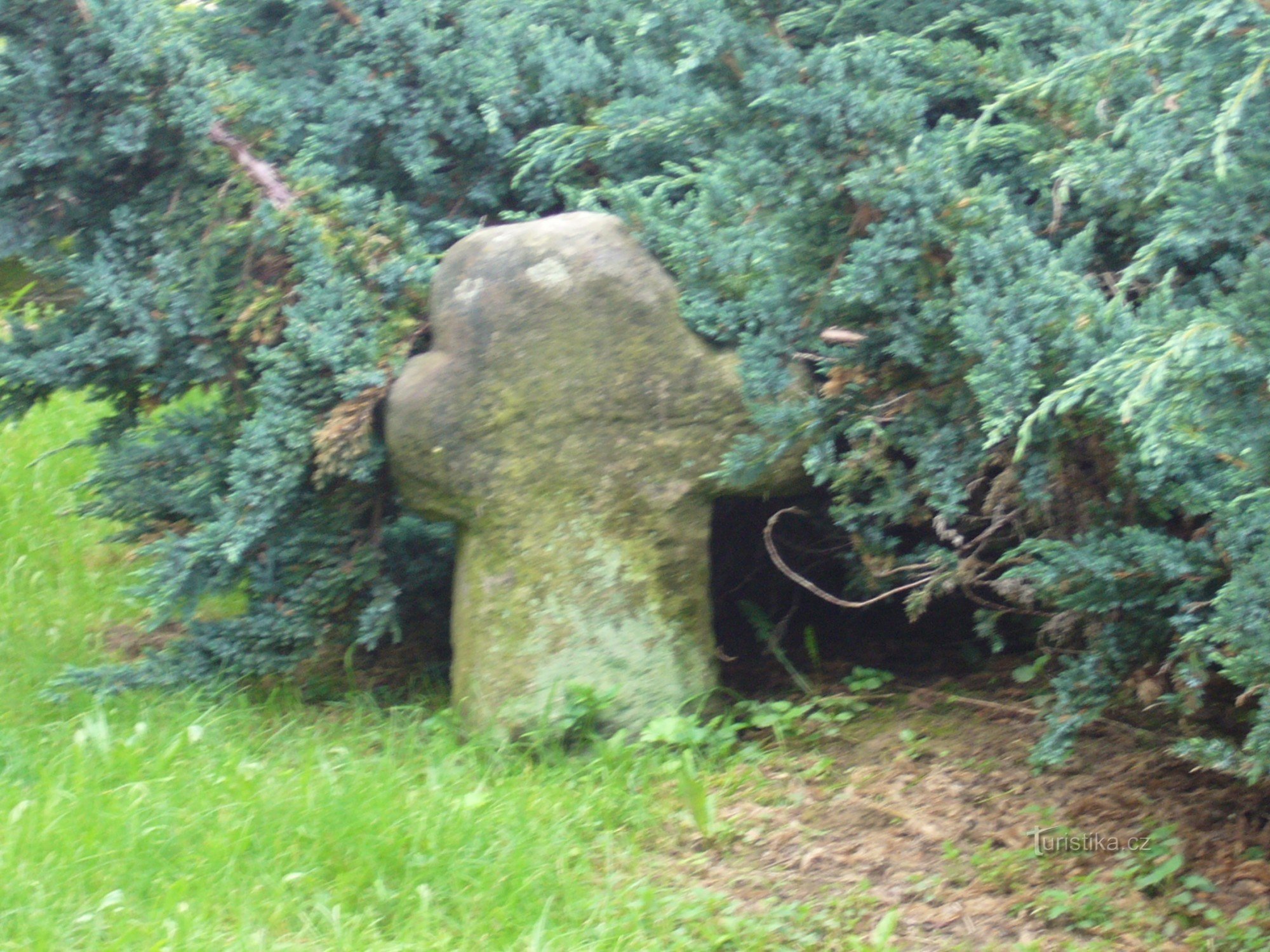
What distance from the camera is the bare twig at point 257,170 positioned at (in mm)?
4066

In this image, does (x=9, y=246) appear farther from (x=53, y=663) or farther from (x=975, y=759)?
(x=975, y=759)

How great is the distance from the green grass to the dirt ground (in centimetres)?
23

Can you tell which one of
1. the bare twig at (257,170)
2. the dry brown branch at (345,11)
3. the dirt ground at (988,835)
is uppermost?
the dry brown branch at (345,11)

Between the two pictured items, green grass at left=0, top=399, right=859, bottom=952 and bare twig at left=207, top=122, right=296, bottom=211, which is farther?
bare twig at left=207, top=122, right=296, bottom=211

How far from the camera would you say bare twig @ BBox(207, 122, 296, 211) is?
160 inches

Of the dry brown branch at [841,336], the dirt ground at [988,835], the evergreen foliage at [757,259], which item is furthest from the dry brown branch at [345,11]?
the dirt ground at [988,835]

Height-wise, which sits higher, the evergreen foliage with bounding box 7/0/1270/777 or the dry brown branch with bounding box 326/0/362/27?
the dry brown branch with bounding box 326/0/362/27

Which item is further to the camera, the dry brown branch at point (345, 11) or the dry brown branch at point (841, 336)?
the dry brown branch at point (345, 11)

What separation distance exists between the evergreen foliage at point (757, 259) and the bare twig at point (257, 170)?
33 mm

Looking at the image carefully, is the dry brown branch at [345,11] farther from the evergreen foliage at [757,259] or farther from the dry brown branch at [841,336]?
the dry brown branch at [841,336]

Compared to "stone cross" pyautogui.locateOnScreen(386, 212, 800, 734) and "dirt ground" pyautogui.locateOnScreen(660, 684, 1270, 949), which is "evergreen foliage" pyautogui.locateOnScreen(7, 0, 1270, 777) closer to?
"stone cross" pyautogui.locateOnScreen(386, 212, 800, 734)

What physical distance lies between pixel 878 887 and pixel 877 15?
2845 millimetres

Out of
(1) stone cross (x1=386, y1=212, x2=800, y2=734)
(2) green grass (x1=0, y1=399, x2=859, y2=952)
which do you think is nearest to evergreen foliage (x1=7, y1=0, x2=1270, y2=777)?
(1) stone cross (x1=386, y1=212, x2=800, y2=734)

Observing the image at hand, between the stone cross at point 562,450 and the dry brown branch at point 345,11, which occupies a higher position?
the dry brown branch at point 345,11
